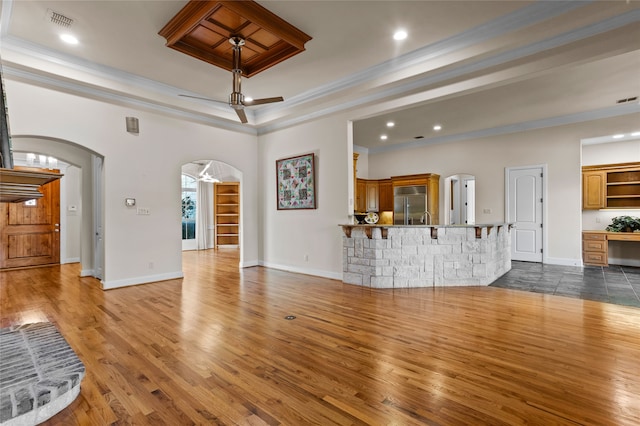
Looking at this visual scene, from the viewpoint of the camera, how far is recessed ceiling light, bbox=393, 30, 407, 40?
12.0 feet

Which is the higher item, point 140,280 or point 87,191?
point 87,191

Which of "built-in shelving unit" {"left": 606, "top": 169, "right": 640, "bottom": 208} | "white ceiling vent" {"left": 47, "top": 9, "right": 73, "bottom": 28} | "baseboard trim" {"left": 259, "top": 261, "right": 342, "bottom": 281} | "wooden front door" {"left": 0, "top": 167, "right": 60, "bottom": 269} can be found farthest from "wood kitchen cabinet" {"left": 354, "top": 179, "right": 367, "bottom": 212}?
"wooden front door" {"left": 0, "top": 167, "right": 60, "bottom": 269}

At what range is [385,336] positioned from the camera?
3074 mm

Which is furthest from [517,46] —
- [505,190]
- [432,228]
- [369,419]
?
[505,190]

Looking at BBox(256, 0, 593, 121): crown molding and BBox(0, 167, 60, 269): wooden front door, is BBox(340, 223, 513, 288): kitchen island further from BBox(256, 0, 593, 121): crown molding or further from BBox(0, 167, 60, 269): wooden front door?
BBox(0, 167, 60, 269): wooden front door

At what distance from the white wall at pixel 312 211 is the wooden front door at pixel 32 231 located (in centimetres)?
494

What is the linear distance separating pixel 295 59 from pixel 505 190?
19.5ft

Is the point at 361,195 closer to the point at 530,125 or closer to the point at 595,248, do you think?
the point at 530,125

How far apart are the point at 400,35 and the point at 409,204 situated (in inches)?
217

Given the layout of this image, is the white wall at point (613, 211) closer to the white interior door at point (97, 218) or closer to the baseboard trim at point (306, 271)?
the baseboard trim at point (306, 271)

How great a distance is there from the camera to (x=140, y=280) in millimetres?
5348

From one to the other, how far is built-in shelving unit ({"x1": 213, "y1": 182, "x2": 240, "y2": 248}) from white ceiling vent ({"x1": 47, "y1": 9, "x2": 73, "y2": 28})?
7712 mm

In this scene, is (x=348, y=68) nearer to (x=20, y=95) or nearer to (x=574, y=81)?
(x=574, y=81)

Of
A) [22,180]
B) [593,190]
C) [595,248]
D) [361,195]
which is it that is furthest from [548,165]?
[22,180]
